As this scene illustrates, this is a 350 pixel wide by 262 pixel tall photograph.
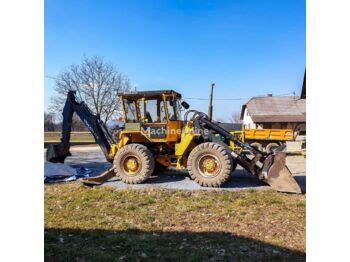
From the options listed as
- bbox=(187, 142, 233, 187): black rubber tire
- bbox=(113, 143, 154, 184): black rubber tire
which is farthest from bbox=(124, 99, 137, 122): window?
bbox=(187, 142, 233, 187): black rubber tire

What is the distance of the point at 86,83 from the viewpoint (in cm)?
2761

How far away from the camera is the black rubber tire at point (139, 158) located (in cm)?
780

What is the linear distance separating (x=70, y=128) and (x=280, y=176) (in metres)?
6.47

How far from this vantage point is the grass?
11.9ft

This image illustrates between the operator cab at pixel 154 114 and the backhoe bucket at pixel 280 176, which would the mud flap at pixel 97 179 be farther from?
the backhoe bucket at pixel 280 176

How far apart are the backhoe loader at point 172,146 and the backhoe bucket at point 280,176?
0.49ft

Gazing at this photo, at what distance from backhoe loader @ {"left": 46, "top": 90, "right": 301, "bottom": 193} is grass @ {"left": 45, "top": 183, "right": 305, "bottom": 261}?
0.73 meters

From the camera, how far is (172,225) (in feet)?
15.5

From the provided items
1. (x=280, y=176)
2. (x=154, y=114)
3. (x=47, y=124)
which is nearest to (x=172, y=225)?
(x=280, y=176)

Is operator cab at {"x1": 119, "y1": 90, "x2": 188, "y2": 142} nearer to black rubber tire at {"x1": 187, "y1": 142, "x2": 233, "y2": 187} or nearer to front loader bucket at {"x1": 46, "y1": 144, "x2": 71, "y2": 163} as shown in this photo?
black rubber tire at {"x1": 187, "y1": 142, "x2": 233, "y2": 187}

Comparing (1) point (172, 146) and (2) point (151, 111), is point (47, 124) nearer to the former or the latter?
(2) point (151, 111)

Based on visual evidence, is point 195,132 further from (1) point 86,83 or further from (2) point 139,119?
(1) point 86,83

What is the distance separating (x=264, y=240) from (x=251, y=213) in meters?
1.27
